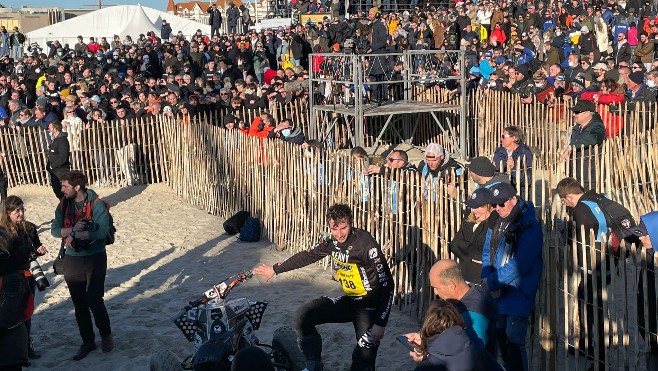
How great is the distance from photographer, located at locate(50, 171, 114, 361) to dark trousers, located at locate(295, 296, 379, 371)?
7.11 ft

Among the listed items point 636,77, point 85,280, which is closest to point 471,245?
point 85,280

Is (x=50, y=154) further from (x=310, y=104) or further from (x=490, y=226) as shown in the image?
(x=490, y=226)

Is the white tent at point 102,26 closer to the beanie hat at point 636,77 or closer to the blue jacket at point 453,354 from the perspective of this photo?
the beanie hat at point 636,77

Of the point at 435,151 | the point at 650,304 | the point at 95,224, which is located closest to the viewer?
the point at 650,304

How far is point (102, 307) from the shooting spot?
8766 millimetres

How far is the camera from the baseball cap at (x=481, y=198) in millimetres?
6985

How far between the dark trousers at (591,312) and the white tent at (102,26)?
97.3 ft

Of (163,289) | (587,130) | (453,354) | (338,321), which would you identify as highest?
(587,130)

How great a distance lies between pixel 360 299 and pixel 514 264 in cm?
125

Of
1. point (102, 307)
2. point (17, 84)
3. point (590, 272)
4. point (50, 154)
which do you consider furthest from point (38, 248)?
point (17, 84)

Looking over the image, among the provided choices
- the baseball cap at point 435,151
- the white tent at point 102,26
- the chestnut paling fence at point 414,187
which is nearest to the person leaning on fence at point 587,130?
the chestnut paling fence at point 414,187

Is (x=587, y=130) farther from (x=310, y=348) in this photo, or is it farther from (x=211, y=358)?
(x=211, y=358)

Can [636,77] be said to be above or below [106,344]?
above

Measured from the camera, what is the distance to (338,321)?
7.50m
